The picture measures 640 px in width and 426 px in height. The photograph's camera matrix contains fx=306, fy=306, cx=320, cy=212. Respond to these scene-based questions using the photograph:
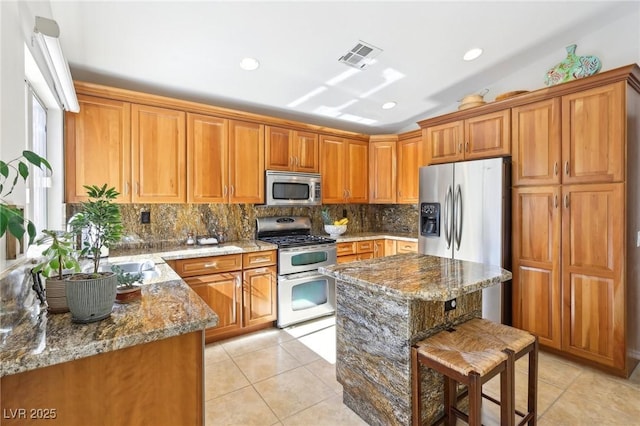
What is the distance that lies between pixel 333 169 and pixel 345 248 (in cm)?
108

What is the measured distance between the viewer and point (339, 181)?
13.7ft

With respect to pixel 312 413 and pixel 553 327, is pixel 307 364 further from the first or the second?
pixel 553 327

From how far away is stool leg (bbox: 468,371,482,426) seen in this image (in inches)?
51.7

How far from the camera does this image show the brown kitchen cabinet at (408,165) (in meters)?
4.14

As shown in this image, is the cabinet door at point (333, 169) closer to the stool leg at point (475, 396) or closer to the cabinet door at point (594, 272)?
the cabinet door at point (594, 272)

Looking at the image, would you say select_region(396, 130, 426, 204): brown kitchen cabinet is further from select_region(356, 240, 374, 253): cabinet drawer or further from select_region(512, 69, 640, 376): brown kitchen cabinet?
select_region(512, 69, 640, 376): brown kitchen cabinet

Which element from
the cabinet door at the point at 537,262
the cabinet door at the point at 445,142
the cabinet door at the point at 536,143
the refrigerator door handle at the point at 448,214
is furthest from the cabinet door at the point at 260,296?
the cabinet door at the point at 536,143

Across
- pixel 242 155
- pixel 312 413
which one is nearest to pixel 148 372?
pixel 312 413

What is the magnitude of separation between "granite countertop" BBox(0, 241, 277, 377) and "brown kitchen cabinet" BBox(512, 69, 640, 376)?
9.36 ft

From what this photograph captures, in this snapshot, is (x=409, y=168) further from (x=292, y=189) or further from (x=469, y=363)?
(x=469, y=363)

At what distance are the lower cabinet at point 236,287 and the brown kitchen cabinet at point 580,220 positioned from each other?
7.96 feet

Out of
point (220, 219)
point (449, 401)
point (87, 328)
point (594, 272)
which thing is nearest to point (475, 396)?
point (449, 401)

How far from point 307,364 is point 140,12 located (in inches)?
115

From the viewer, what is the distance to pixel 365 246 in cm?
401
